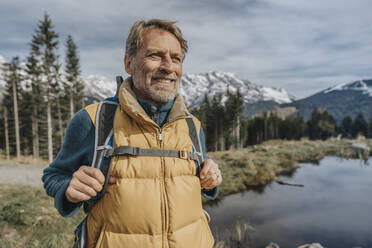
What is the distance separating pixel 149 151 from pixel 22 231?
629 cm

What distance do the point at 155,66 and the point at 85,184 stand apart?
42.7 inches

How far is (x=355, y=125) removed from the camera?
3044 inches

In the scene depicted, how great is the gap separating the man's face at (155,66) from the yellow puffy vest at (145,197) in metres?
0.19

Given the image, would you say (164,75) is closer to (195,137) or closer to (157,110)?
(157,110)

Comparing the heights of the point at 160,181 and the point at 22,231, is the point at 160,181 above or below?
above

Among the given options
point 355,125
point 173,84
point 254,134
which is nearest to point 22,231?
point 173,84

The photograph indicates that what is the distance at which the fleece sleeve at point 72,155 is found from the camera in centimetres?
161

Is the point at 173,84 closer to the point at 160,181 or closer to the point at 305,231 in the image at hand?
the point at 160,181

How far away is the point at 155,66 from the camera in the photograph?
5.93ft

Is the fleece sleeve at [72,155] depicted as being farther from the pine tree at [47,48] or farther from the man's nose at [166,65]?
the pine tree at [47,48]

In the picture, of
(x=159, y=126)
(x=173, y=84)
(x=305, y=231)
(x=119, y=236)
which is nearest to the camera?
(x=119, y=236)

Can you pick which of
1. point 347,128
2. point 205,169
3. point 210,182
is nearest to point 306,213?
point 210,182

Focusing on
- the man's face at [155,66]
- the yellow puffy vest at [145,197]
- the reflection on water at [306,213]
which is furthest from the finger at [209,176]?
the reflection on water at [306,213]

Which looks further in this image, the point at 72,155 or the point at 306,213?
the point at 306,213
